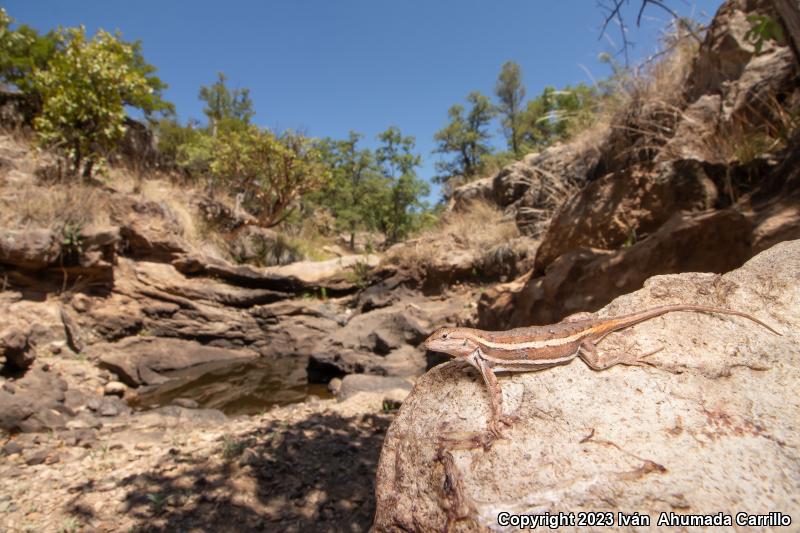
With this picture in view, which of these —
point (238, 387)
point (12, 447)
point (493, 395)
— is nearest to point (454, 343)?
point (493, 395)

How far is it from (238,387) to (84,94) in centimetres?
899

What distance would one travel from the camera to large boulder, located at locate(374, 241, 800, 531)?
132cm

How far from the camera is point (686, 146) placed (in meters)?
5.92

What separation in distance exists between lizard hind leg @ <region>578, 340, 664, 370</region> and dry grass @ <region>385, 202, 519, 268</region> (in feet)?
31.4

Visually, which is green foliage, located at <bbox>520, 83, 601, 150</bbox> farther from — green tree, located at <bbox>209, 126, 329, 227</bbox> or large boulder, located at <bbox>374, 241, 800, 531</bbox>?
large boulder, located at <bbox>374, 241, 800, 531</bbox>

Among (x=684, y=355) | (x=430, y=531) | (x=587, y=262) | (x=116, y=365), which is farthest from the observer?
(x=116, y=365)

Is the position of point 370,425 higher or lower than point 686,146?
lower

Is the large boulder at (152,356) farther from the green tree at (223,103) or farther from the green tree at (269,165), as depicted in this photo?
the green tree at (223,103)

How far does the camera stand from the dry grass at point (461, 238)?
1190cm

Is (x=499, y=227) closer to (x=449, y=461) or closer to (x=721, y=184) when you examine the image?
(x=721, y=184)

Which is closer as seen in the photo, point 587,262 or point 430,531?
point 430,531

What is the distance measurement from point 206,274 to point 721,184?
39.2ft

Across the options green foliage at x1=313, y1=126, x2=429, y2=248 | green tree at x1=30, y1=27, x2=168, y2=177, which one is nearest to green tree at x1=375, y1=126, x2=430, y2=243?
green foliage at x1=313, y1=126, x2=429, y2=248

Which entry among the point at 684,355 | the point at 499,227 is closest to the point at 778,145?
A: the point at 684,355
